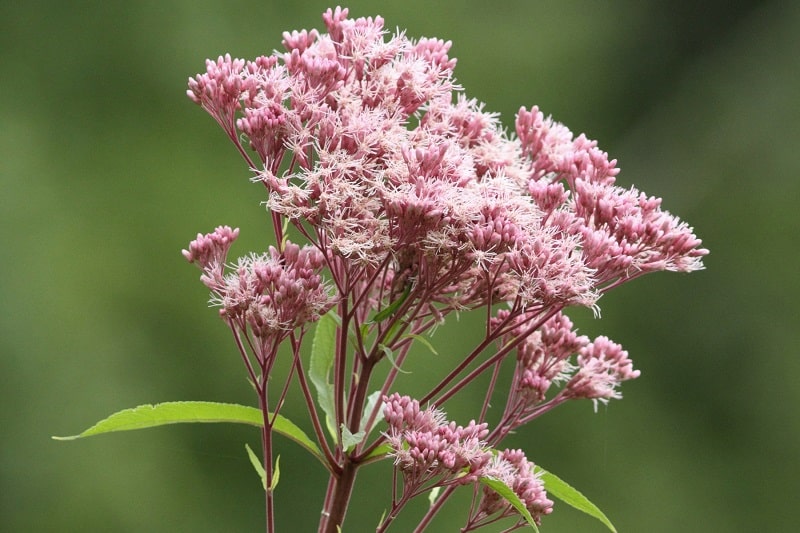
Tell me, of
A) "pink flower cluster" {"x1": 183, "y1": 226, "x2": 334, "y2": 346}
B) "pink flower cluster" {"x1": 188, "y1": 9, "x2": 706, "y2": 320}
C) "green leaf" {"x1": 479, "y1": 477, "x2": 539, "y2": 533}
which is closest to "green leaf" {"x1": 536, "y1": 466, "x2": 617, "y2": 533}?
"green leaf" {"x1": 479, "y1": 477, "x2": 539, "y2": 533}

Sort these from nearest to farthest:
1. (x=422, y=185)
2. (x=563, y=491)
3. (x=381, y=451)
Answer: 1. (x=422, y=185)
2. (x=381, y=451)
3. (x=563, y=491)

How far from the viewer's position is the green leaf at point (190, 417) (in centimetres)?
159

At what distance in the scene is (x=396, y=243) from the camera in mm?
1442

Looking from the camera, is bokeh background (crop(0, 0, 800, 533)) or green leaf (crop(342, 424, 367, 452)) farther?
bokeh background (crop(0, 0, 800, 533))

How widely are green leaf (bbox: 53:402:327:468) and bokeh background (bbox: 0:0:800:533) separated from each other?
3.25 metres

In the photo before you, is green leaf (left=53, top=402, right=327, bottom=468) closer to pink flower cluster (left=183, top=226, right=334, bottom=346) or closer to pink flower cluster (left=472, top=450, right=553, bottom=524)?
pink flower cluster (left=183, top=226, right=334, bottom=346)

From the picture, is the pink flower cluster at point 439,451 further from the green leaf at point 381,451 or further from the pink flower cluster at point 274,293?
the pink flower cluster at point 274,293

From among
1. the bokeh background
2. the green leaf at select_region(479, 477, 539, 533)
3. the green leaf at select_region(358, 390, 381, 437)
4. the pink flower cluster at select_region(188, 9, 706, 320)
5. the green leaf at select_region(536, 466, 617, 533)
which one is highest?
the bokeh background

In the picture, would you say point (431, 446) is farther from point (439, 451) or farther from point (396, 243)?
point (396, 243)

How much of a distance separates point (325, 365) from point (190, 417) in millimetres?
220

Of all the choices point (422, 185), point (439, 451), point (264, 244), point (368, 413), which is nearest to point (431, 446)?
point (439, 451)

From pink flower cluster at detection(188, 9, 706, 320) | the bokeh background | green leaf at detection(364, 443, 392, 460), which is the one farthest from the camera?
the bokeh background

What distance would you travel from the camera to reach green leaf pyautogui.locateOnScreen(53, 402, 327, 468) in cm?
159

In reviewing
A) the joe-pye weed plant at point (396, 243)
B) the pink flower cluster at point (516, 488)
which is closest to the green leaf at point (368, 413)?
the joe-pye weed plant at point (396, 243)
